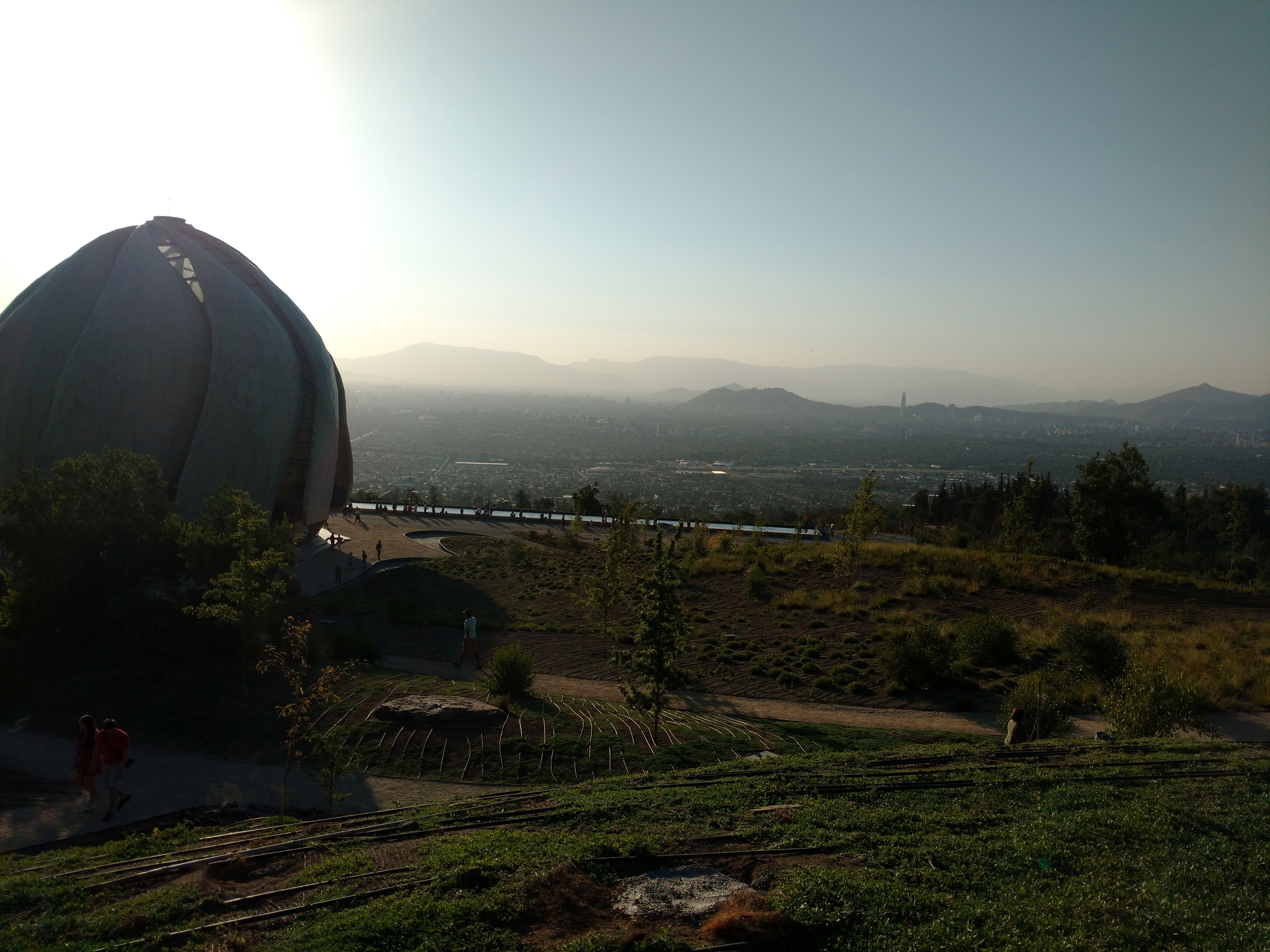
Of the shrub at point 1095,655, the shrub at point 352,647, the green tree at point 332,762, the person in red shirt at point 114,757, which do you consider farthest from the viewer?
the shrub at point 352,647

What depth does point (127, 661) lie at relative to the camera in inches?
439

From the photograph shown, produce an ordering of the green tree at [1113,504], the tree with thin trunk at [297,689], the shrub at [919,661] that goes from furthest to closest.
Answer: the green tree at [1113,504], the shrub at [919,661], the tree with thin trunk at [297,689]

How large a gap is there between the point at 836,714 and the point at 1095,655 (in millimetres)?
4807

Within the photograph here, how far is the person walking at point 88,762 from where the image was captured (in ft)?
23.4

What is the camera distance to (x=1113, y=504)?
23.7 metres

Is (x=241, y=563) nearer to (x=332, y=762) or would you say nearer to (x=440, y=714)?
(x=440, y=714)

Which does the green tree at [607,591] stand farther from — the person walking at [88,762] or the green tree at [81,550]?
the person walking at [88,762]

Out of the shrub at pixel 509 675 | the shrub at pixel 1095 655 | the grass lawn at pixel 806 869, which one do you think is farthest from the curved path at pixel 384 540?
the shrub at pixel 1095 655

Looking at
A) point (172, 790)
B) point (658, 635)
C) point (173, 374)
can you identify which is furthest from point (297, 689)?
point (173, 374)

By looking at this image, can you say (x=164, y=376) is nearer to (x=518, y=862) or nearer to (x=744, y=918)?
(x=518, y=862)

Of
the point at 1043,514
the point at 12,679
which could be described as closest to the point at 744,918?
the point at 12,679

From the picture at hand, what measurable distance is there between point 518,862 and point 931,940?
8.62ft

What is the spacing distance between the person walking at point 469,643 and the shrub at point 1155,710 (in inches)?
427

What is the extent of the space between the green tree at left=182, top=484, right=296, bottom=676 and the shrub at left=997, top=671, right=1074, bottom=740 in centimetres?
1091
